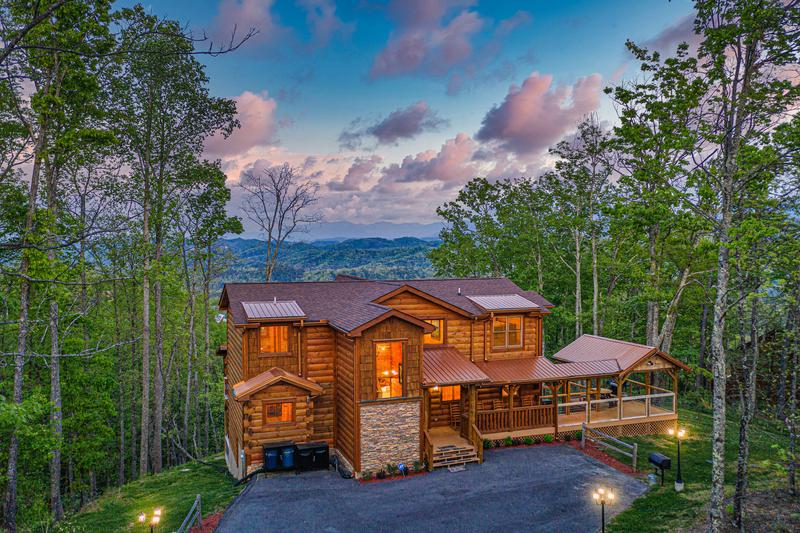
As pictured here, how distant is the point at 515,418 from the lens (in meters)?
18.1

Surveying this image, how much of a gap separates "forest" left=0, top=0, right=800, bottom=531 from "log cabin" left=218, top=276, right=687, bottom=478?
369cm

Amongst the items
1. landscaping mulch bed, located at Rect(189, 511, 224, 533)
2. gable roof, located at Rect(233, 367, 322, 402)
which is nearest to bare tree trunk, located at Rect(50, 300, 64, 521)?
gable roof, located at Rect(233, 367, 322, 402)

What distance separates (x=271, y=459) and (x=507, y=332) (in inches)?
425

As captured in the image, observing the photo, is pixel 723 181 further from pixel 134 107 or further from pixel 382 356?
pixel 134 107

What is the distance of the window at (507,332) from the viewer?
19.6 metres

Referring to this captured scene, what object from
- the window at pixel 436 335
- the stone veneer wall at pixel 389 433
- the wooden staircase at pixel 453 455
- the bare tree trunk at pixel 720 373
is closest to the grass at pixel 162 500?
the stone veneer wall at pixel 389 433

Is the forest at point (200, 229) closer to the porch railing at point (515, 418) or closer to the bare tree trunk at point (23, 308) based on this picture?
the bare tree trunk at point (23, 308)

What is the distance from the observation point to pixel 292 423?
51.3ft

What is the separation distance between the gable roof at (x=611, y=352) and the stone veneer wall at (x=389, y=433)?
353 inches

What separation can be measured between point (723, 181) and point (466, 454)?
11387mm

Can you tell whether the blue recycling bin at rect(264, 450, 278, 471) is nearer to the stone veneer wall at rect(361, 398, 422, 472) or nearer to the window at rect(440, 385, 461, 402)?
the stone veneer wall at rect(361, 398, 422, 472)

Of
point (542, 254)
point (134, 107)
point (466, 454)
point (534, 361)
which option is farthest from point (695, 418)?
point (134, 107)

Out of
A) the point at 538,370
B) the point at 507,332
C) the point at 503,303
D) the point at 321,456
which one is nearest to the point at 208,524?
the point at 321,456

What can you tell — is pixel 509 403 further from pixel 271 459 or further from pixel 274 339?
pixel 274 339
